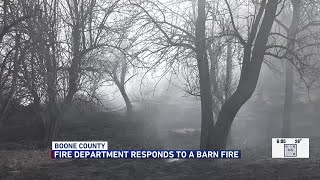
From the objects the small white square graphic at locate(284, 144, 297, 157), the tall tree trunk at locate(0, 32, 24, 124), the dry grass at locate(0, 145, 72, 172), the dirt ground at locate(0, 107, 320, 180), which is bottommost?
the dry grass at locate(0, 145, 72, 172)

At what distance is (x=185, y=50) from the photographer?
41.9ft

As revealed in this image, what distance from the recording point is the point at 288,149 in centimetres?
1160

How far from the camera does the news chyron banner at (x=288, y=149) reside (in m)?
11.6

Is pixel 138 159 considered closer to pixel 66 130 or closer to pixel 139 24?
pixel 139 24

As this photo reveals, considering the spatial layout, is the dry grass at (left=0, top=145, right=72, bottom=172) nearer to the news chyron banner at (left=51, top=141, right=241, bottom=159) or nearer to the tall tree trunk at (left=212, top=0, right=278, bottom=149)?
the news chyron banner at (left=51, top=141, right=241, bottom=159)

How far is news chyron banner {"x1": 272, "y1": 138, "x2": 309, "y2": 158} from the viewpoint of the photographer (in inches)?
458

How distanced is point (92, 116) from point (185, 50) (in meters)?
15.8

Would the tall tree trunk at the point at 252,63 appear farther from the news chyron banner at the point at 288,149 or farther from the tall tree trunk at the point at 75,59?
the tall tree trunk at the point at 75,59

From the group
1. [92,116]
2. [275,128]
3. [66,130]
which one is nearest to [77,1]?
[66,130]

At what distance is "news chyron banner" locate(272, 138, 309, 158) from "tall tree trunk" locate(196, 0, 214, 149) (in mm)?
1920

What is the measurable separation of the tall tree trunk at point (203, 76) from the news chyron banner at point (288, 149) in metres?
1.92

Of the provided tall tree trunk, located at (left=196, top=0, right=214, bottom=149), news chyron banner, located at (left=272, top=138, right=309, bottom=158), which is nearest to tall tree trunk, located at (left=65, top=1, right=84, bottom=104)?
tall tree trunk, located at (left=196, top=0, right=214, bottom=149)

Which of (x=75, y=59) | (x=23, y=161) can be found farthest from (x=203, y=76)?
(x=23, y=161)

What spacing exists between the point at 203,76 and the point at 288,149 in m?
3.16
